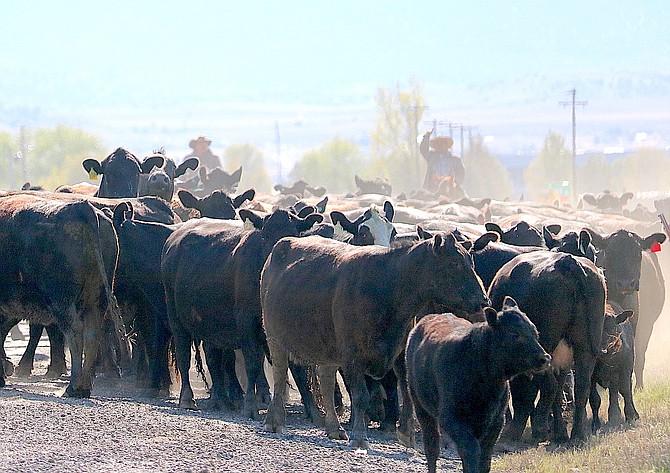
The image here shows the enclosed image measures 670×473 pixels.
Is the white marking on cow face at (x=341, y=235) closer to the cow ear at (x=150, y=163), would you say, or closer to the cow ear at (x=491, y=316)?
the cow ear at (x=150, y=163)

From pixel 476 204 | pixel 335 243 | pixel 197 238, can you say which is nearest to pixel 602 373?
pixel 335 243

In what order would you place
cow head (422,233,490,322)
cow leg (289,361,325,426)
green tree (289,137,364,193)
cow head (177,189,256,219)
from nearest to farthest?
cow head (422,233,490,322), cow leg (289,361,325,426), cow head (177,189,256,219), green tree (289,137,364,193)

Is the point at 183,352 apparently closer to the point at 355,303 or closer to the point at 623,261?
the point at 355,303

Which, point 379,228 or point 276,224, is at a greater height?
point 276,224

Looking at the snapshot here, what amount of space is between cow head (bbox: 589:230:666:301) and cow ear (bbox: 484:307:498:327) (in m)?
6.35

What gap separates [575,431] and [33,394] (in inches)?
208

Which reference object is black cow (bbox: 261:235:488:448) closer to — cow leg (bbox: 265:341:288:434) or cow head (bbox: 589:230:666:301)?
cow leg (bbox: 265:341:288:434)

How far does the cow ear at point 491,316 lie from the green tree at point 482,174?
10007cm

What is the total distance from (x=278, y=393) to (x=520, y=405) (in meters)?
2.29

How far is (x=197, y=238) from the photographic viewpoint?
14.5m

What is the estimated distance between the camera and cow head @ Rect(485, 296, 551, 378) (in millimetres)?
8984

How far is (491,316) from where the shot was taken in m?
9.09

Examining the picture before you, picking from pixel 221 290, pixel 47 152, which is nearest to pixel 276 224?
pixel 221 290

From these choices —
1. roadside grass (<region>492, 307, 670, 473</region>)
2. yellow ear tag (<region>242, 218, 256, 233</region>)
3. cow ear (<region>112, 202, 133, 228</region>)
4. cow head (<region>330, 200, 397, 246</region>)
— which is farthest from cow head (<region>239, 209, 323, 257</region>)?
roadside grass (<region>492, 307, 670, 473</region>)
